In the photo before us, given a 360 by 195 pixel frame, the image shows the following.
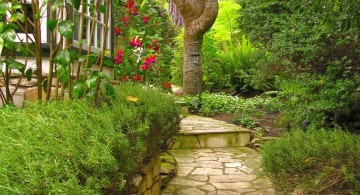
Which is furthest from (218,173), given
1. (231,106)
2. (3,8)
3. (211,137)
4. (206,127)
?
(231,106)

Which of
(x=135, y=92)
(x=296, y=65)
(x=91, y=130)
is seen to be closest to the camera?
(x=91, y=130)

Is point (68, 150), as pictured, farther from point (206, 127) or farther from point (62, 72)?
point (206, 127)

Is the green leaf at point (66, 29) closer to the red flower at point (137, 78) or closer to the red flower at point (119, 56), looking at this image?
the red flower at point (119, 56)

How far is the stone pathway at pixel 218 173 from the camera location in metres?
3.58

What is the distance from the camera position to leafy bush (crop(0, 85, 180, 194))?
129 centimetres

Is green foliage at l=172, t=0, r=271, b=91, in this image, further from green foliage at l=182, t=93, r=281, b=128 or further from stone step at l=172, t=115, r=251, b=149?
stone step at l=172, t=115, r=251, b=149

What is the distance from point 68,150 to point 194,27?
6252 millimetres

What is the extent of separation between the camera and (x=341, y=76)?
415 cm

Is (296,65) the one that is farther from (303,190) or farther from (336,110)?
(303,190)

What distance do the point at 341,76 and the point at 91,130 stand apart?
3.13 meters

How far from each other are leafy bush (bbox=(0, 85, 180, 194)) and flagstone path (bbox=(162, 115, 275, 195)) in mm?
1238

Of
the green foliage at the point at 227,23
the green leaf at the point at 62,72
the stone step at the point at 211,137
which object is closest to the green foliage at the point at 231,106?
the stone step at the point at 211,137

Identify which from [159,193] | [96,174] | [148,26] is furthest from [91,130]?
[148,26]

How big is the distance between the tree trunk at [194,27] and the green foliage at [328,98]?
3110mm
